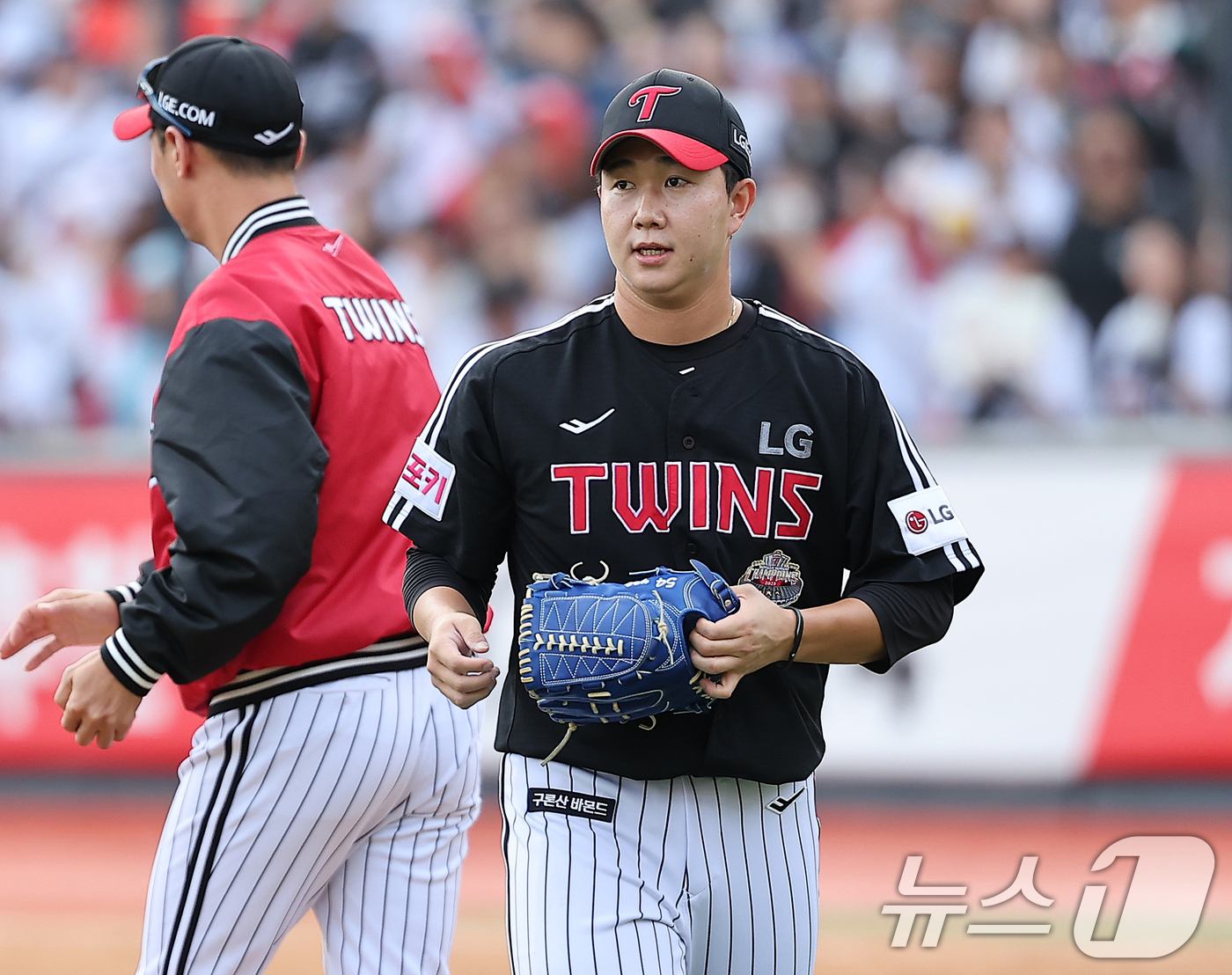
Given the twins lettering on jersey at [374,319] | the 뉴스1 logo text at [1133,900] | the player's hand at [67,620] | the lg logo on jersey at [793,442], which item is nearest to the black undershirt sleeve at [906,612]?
the lg logo on jersey at [793,442]

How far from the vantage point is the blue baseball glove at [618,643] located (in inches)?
100.0

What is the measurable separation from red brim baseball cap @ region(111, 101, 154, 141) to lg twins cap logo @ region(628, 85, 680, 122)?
1.20 metres

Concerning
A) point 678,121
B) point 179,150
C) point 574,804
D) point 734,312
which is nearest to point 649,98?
point 678,121

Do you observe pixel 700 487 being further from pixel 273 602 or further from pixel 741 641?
pixel 273 602

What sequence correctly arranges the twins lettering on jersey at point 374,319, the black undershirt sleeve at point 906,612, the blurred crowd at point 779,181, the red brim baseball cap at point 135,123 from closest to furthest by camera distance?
1. the black undershirt sleeve at point 906,612
2. the twins lettering on jersey at point 374,319
3. the red brim baseball cap at point 135,123
4. the blurred crowd at point 779,181

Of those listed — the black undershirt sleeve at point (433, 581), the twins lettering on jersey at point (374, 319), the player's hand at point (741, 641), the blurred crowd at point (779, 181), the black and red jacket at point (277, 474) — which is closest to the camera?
the player's hand at point (741, 641)

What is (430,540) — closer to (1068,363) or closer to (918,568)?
(918,568)

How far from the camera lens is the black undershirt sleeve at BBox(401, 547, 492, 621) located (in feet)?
9.36

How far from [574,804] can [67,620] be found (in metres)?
1.15

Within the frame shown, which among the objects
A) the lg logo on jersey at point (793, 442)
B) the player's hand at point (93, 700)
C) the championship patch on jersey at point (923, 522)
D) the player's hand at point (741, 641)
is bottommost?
the player's hand at point (93, 700)

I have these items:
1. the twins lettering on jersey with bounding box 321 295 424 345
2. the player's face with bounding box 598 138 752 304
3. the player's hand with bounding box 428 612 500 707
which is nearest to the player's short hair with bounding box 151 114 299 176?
the twins lettering on jersey with bounding box 321 295 424 345

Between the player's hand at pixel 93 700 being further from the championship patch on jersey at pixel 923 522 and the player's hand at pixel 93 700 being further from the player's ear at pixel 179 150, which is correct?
the championship patch on jersey at pixel 923 522

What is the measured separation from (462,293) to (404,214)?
0.74 m

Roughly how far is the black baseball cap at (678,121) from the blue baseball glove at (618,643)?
0.72 metres
